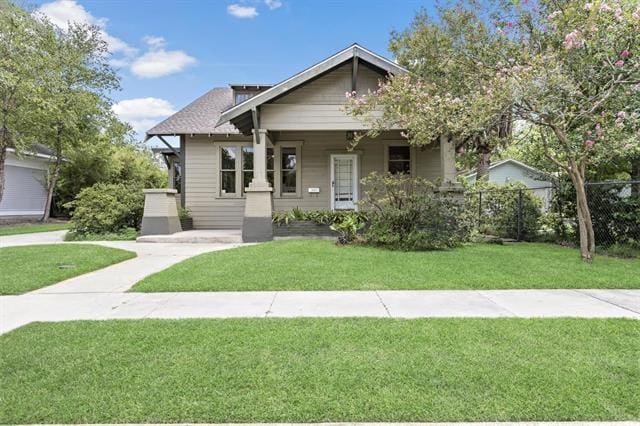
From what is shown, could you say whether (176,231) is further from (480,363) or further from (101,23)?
(101,23)

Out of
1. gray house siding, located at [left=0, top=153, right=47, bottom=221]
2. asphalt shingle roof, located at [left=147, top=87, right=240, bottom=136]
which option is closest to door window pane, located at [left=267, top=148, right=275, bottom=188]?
asphalt shingle roof, located at [left=147, top=87, right=240, bottom=136]

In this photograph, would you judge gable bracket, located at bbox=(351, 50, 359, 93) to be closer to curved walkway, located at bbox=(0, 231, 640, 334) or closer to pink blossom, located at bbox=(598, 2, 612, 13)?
pink blossom, located at bbox=(598, 2, 612, 13)

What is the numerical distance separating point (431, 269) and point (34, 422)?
5821 millimetres

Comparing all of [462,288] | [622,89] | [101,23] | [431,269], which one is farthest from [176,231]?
[101,23]

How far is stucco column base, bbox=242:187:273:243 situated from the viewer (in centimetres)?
1081

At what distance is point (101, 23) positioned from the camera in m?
20.9

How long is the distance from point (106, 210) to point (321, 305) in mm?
10198

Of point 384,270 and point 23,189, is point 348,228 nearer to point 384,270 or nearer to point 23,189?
point 384,270

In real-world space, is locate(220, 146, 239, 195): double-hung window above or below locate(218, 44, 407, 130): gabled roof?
below

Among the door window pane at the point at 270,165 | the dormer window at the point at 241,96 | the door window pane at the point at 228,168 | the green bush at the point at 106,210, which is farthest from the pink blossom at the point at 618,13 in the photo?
the green bush at the point at 106,210

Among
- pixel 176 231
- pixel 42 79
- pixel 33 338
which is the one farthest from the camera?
pixel 42 79

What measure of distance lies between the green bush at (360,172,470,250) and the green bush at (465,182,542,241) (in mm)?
1641

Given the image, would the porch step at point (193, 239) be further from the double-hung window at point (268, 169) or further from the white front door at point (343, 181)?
the white front door at point (343, 181)

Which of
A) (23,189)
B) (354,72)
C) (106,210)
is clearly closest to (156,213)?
(106,210)
